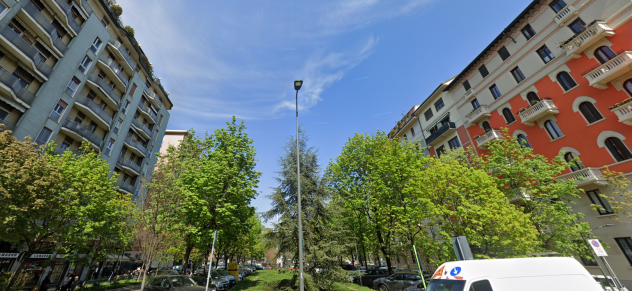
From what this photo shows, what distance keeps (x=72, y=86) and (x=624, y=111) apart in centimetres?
4551

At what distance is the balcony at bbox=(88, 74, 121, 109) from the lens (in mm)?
24794

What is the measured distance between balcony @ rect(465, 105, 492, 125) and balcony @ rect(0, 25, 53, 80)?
4181 centimetres

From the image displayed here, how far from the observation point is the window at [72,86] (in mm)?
22188

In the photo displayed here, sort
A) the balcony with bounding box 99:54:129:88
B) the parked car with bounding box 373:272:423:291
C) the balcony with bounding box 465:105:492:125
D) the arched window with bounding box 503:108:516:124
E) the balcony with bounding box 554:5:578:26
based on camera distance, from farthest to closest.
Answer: the balcony with bounding box 99:54:129:88 < the balcony with bounding box 465:105:492:125 < the arched window with bounding box 503:108:516:124 < the balcony with bounding box 554:5:578:26 < the parked car with bounding box 373:272:423:291

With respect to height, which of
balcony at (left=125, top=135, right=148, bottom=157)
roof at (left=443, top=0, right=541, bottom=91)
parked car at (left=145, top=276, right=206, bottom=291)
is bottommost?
parked car at (left=145, top=276, right=206, bottom=291)

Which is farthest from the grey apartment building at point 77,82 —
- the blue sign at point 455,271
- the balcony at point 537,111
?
the balcony at point 537,111

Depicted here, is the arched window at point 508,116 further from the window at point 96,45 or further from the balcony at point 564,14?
the window at point 96,45

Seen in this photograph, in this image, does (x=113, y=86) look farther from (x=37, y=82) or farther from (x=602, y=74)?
(x=602, y=74)

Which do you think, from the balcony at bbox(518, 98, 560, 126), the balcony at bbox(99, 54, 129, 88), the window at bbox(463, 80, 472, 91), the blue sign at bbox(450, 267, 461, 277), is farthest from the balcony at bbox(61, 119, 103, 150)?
the window at bbox(463, 80, 472, 91)

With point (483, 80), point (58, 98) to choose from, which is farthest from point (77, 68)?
point (483, 80)

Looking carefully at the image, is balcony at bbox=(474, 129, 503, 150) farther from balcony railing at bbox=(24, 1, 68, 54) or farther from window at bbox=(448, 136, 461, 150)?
balcony railing at bbox=(24, 1, 68, 54)

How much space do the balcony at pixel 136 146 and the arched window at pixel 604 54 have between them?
158 feet

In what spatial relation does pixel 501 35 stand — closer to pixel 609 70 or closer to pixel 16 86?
pixel 609 70

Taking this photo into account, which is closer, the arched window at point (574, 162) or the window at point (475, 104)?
the arched window at point (574, 162)
